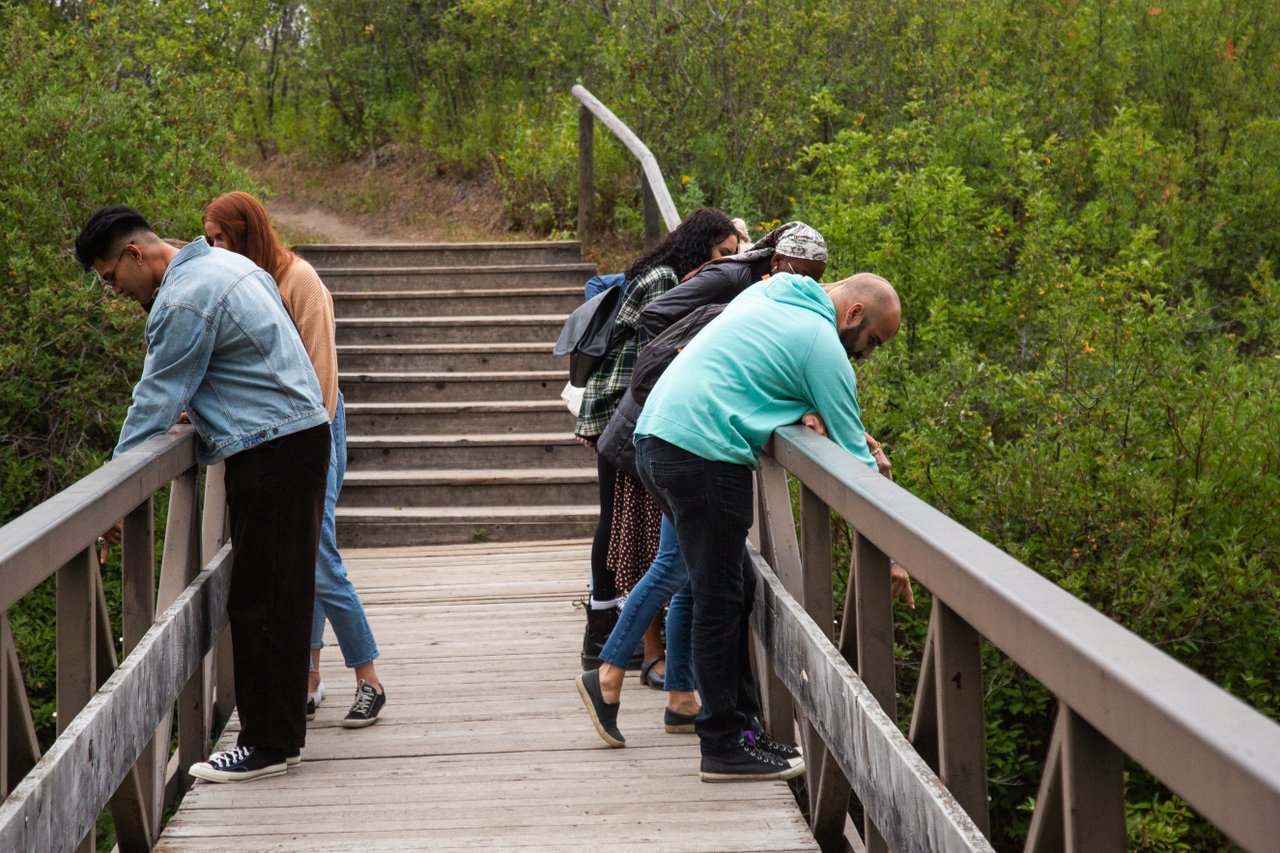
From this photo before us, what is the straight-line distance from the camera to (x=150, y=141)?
763 centimetres

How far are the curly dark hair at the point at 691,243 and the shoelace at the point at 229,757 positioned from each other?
1887 millimetres

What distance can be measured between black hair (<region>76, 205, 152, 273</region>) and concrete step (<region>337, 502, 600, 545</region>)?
3.69 m

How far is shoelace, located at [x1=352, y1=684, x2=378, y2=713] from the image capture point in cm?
414

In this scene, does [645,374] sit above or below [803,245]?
below

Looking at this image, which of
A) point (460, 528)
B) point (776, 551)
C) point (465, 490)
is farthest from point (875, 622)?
point (465, 490)

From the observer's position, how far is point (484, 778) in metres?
3.68

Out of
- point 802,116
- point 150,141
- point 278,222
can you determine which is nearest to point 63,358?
point 150,141

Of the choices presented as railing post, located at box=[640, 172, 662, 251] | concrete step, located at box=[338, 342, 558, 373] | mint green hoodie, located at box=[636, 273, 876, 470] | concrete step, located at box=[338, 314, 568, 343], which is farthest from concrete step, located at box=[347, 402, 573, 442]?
mint green hoodie, located at box=[636, 273, 876, 470]

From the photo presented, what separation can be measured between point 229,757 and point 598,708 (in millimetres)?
1025

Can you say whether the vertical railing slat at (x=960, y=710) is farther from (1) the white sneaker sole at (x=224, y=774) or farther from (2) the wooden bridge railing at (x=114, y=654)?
(1) the white sneaker sole at (x=224, y=774)

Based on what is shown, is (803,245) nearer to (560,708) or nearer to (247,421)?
(247,421)

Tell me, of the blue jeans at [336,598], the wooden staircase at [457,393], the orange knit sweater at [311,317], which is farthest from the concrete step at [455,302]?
the orange knit sweater at [311,317]

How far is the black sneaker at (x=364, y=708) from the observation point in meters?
4.12

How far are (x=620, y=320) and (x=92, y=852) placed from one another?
2240 mm
